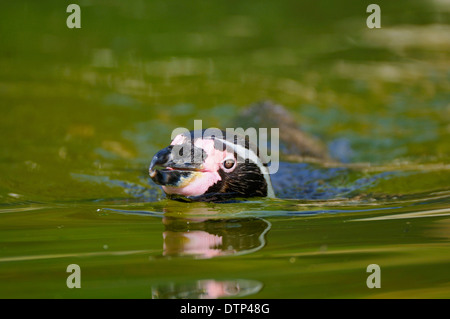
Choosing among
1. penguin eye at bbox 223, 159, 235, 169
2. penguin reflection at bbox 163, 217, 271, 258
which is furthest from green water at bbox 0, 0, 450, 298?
penguin eye at bbox 223, 159, 235, 169

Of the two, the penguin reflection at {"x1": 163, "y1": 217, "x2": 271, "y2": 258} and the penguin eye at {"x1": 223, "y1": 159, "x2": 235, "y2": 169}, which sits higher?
the penguin eye at {"x1": 223, "y1": 159, "x2": 235, "y2": 169}

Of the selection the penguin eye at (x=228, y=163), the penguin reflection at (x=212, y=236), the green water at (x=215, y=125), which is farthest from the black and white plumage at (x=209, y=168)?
the penguin reflection at (x=212, y=236)

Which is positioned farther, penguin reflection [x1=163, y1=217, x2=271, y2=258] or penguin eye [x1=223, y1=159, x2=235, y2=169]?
penguin eye [x1=223, y1=159, x2=235, y2=169]

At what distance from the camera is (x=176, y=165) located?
18.7ft

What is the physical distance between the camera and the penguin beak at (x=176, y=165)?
5652 mm

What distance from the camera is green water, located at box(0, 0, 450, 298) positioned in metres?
4.22

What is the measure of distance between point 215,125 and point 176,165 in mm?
5172

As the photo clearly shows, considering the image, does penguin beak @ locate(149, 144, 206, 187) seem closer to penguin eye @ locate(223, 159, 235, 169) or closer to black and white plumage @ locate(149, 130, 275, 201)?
black and white plumage @ locate(149, 130, 275, 201)

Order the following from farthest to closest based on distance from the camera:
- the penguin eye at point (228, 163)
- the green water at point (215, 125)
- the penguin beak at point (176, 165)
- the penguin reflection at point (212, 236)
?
1. the penguin eye at point (228, 163)
2. the penguin beak at point (176, 165)
3. the penguin reflection at point (212, 236)
4. the green water at point (215, 125)

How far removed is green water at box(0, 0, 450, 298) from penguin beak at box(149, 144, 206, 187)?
0.92 ft

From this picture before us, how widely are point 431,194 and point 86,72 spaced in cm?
738

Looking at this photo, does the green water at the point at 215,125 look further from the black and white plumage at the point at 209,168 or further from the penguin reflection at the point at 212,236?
the black and white plumage at the point at 209,168

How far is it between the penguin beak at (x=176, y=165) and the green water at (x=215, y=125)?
0.92 ft

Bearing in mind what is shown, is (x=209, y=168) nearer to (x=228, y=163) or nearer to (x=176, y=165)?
(x=228, y=163)
